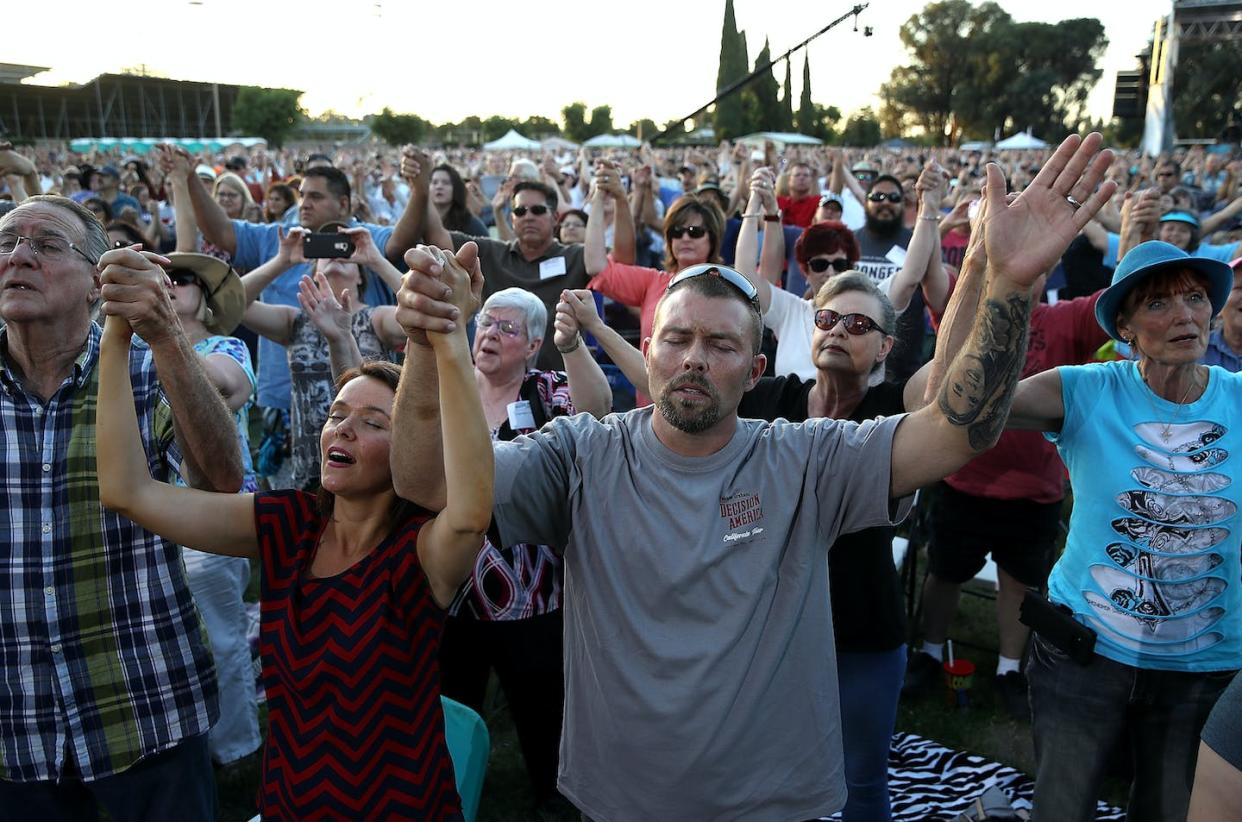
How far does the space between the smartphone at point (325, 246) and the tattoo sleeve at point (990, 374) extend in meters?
2.98

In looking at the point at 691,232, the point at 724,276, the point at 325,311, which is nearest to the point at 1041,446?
the point at 691,232

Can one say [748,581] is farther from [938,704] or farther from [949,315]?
[938,704]

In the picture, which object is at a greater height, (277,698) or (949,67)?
(949,67)

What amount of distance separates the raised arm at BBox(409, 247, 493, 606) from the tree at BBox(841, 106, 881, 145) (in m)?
63.8

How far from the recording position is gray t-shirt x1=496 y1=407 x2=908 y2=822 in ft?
5.67

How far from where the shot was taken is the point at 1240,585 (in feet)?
7.47

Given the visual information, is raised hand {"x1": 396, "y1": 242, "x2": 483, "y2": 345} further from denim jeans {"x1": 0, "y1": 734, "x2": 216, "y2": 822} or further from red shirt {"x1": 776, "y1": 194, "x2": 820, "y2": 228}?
red shirt {"x1": 776, "y1": 194, "x2": 820, "y2": 228}

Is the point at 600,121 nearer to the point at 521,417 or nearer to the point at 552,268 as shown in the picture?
the point at 552,268

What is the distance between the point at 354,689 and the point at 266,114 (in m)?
66.9

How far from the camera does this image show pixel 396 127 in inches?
2315

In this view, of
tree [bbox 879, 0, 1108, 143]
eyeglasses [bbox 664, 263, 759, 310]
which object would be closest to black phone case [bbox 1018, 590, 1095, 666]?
eyeglasses [bbox 664, 263, 759, 310]

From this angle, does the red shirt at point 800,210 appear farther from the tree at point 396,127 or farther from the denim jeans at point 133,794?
the tree at point 396,127

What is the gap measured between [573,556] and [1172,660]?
1.59 m

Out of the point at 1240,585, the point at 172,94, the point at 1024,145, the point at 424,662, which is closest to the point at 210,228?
the point at 424,662
